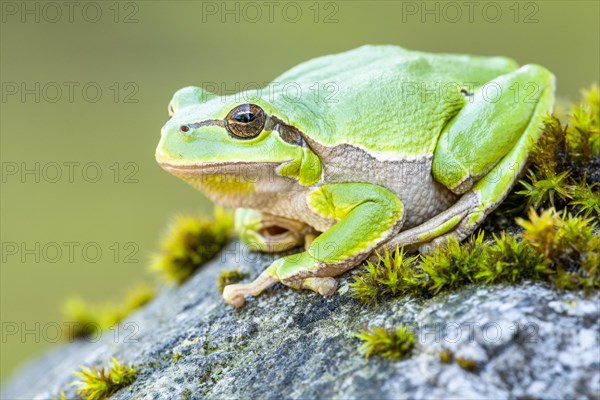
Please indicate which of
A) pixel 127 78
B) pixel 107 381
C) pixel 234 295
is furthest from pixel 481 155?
pixel 127 78

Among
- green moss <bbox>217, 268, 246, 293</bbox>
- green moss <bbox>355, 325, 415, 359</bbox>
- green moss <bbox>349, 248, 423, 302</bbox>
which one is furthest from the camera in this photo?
green moss <bbox>217, 268, 246, 293</bbox>

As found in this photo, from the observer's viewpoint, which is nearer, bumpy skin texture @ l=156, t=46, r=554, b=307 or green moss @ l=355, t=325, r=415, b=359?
green moss @ l=355, t=325, r=415, b=359

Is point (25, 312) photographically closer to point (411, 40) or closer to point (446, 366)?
point (411, 40)

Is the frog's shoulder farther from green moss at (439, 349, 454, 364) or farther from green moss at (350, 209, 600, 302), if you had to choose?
green moss at (439, 349, 454, 364)

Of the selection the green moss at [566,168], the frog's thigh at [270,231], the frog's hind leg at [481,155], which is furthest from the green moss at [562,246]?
the frog's thigh at [270,231]

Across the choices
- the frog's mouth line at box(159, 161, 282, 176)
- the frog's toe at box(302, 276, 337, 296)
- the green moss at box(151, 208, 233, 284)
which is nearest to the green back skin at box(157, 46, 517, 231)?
the frog's mouth line at box(159, 161, 282, 176)

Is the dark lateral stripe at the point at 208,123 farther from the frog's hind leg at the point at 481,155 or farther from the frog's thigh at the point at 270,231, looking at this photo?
the frog's hind leg at the point at 481,155

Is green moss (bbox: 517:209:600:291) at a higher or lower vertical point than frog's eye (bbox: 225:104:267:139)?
lower

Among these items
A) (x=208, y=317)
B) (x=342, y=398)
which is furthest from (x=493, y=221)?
(x=208, y=317)
